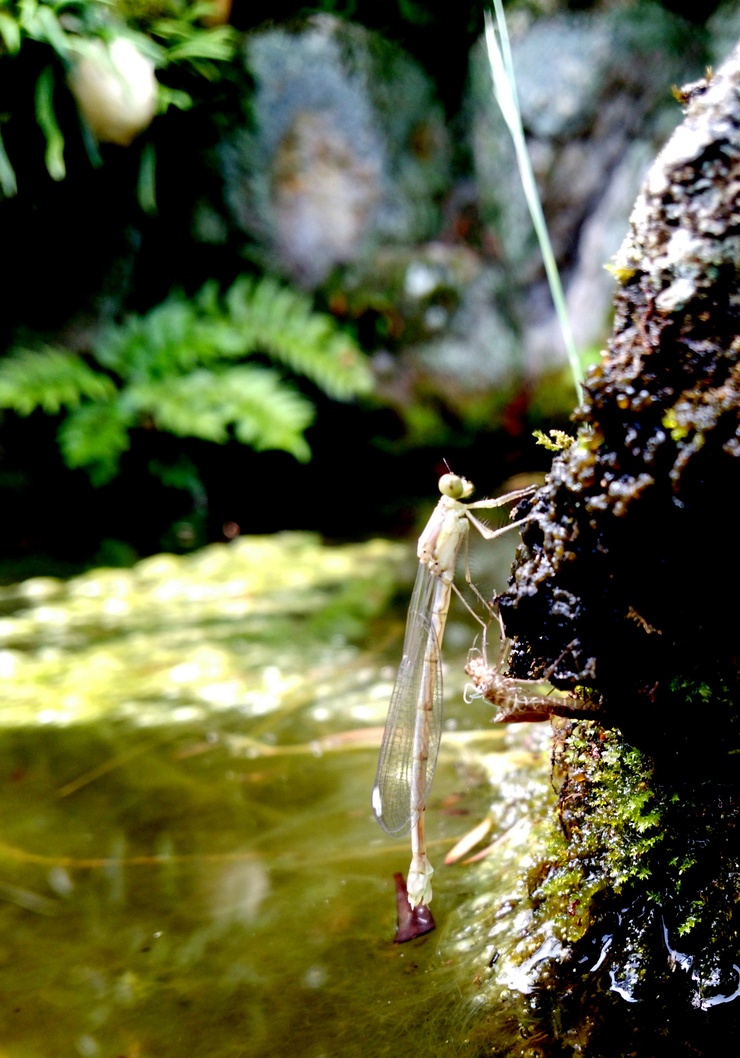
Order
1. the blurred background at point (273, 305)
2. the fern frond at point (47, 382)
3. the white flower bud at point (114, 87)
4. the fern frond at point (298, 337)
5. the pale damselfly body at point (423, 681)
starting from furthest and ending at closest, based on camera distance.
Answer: the fern frond at point (298, 337), the fern frond at point (47, 382), the white flower bud at point (114, 87), the blurred background at point (273, 305), the pale damselfly body at point (423, 681)

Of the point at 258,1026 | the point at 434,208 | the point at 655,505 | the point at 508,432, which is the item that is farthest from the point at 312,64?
the point at 258,1026

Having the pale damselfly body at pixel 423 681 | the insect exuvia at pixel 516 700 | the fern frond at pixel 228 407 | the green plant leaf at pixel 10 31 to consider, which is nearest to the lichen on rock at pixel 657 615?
the insect exuvia at pixel 516 700

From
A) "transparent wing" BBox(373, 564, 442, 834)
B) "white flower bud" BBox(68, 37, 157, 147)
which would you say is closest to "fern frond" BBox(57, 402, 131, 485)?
"white flower bud" BBox(68, 37, 157, 147)

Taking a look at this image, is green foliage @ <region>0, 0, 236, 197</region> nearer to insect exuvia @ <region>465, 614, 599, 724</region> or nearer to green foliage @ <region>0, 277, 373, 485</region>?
green foliage @ <region>0, 277, 373, 485</region>

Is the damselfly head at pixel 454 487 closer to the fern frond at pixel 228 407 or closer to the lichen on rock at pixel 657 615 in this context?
the lichen on rock at pixel 657 615

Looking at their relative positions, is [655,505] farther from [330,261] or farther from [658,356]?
[330,261]

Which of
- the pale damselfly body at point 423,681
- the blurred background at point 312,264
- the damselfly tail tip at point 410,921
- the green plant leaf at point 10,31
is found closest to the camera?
the damselfly tail tip at point 410,921
